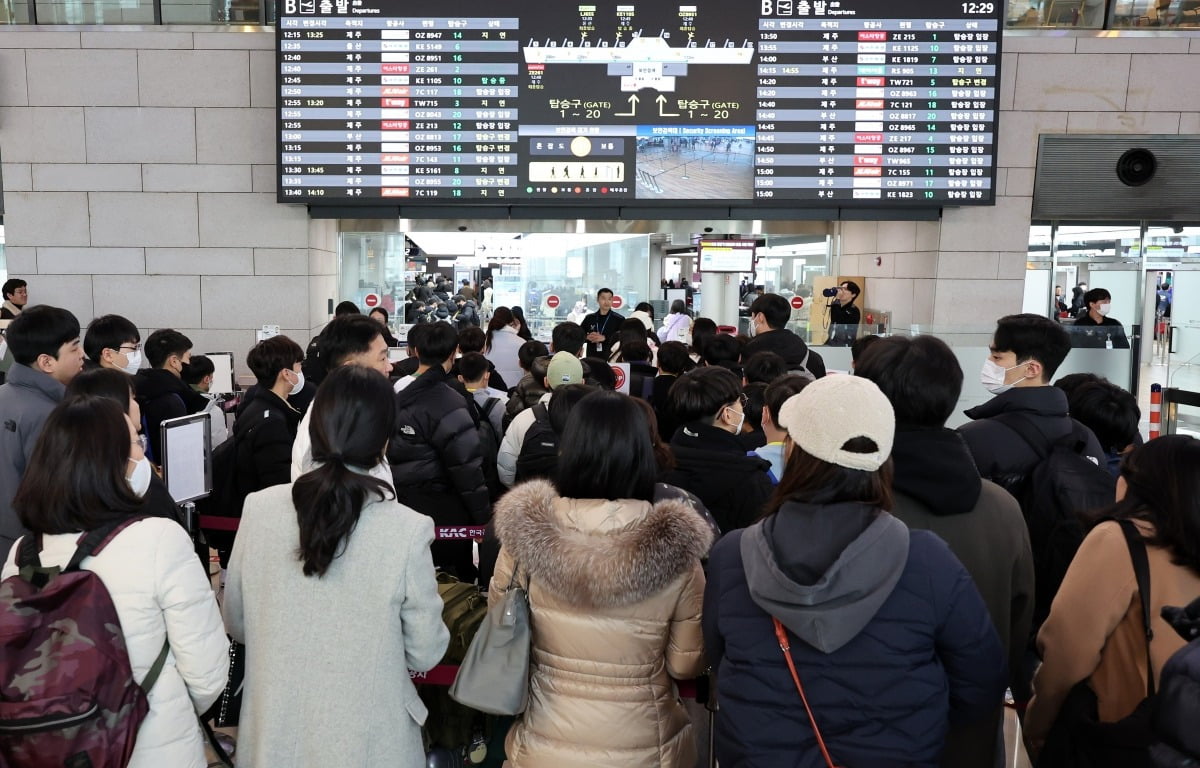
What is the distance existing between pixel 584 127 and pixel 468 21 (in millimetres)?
1201

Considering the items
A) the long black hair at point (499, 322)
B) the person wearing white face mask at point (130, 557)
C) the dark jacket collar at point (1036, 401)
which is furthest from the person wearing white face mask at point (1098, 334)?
the person wearing white face mask at point (130, 557)

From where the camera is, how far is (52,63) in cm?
805

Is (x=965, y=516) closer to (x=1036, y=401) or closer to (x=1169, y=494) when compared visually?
(x=1169, y=494)

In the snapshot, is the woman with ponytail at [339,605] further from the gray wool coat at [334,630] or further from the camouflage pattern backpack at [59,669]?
the camouflage pattern backpack at [59,669]

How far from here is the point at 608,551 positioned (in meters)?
2.22

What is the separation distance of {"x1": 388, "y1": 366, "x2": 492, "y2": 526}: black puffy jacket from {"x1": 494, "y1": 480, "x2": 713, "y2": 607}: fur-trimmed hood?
1.84 m

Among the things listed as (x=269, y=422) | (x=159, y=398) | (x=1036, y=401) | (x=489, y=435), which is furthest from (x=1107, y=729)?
(x=159, y=398)

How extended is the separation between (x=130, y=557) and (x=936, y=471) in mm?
1893

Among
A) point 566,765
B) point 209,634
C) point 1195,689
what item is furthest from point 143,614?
point 1195,689

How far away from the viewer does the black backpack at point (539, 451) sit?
4180 millimetres

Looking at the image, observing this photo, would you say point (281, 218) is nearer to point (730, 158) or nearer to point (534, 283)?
point (534, 283)

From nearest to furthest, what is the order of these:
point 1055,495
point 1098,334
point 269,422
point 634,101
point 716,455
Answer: point 1055,495 → point 716,455 → point 269,422 → point 634,101 → point 1098,334

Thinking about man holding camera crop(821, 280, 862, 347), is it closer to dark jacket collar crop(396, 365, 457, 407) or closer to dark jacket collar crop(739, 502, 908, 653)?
dark jacket collar crop(396, 365, 457, 407)

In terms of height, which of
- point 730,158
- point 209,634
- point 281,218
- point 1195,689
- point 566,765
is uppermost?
point 730,158
